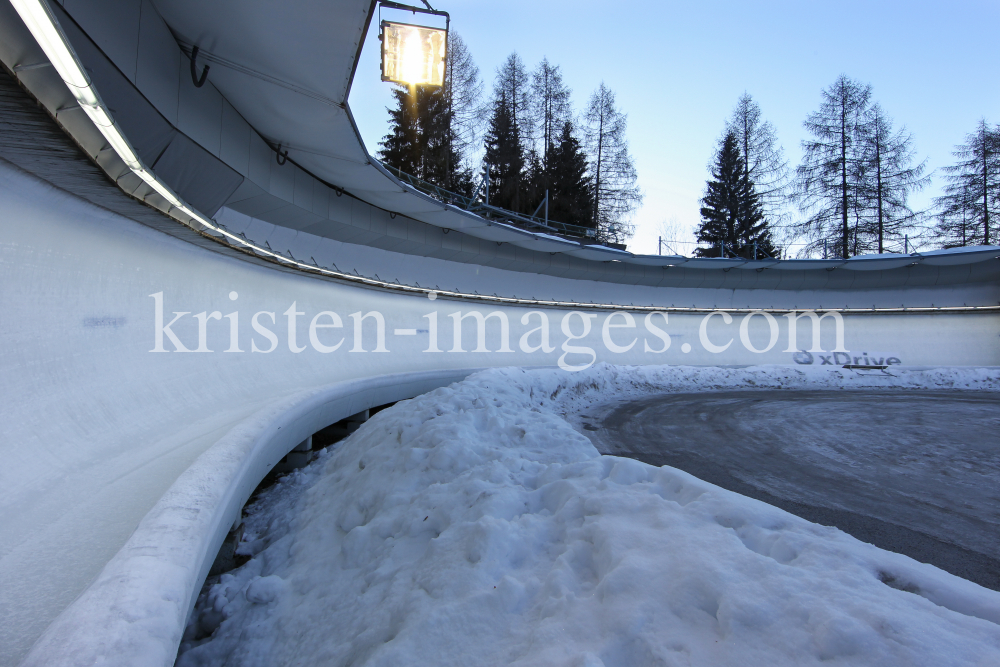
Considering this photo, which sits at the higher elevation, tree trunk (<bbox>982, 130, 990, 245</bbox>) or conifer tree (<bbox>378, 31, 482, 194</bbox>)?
conifer tree (<bbox>378, 31, 482, 194</bbox>)

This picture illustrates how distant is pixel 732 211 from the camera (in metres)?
24.7

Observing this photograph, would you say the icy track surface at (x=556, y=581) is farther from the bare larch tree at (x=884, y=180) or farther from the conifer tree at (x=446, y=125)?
the bare larch tree at (x=884, y=180)

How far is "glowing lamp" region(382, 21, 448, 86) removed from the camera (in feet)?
15.0

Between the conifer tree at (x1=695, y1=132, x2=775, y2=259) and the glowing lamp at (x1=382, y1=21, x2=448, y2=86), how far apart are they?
2052 cm

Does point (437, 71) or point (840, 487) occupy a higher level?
point (437, 71)

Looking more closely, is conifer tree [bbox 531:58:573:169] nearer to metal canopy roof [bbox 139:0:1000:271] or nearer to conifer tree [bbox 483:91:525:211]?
conifer tree [bbox 483:91:525:211]

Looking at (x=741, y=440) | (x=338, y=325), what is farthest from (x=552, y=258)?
(x=741, y=440)

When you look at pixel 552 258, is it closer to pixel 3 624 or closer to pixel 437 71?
pixel 437 71

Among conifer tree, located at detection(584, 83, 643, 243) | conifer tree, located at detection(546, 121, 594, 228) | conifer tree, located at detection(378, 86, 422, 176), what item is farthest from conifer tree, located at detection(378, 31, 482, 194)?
conifer tree, located at detection(584, 83, 643, 243)

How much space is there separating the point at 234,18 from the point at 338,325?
540cm

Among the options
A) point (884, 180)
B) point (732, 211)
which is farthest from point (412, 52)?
point (732, 211)

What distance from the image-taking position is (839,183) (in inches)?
735

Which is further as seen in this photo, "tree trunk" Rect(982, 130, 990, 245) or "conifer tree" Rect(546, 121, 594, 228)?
"conifer tree" Rect(546, 121, 594, 228)

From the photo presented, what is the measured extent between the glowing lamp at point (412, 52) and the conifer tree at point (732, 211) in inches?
808
